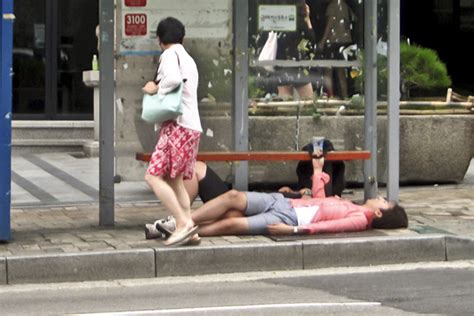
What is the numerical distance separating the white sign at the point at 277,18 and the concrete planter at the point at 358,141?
931 mm

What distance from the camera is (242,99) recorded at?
11.8m

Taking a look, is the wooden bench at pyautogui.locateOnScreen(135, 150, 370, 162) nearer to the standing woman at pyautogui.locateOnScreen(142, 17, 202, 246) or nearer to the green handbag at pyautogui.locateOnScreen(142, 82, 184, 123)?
the standing woman at pyautogui.locateOnScreen(142, 17, 202, 246)

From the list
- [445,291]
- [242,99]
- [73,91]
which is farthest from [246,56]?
[73,91]

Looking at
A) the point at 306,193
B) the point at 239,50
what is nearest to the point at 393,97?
the point at 306,193

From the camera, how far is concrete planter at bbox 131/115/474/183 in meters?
12.0

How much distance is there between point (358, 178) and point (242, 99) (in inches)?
71.1

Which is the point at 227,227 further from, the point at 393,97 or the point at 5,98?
the point at 393,97

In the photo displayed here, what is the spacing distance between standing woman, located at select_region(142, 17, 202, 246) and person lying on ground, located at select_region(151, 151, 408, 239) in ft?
0.85

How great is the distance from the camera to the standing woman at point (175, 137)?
981cm

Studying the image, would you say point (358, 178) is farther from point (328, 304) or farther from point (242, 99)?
point (328, 304)

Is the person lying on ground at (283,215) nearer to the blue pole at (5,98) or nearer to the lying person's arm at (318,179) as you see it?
the lying person's arm at (318,179)

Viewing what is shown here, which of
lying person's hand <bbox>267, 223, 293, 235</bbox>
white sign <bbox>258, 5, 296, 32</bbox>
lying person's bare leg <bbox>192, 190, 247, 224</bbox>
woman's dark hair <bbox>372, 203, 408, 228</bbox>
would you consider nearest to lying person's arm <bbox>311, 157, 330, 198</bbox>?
woman's dark hair <bbox>372, 203, 408, 228</bbox>

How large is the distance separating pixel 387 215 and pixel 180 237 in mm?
1890

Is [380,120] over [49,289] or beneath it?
over
